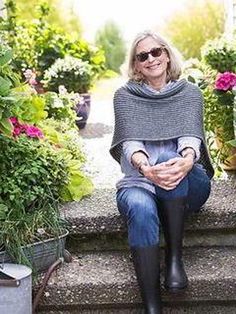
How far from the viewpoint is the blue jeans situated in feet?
8.36

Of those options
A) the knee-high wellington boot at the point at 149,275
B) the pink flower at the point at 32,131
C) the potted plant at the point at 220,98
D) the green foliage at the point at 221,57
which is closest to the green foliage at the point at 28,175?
the pink flower at the point at 32,131

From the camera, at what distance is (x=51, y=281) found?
272 cm

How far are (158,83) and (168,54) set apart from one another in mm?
137

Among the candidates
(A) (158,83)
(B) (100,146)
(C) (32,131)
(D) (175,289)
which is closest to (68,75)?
(B) (100,146)

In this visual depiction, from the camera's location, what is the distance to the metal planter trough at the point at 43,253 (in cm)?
268

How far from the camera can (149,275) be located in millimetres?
2535

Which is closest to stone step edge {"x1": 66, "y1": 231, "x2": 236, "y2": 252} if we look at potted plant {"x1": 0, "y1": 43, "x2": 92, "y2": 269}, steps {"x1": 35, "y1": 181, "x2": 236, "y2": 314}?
steps {"x1": 35, "y1": 181, "x2": 236, "y2": 314}

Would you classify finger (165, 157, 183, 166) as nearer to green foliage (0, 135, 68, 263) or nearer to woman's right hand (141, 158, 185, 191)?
woman's right hand (141, 158, 185, 191)

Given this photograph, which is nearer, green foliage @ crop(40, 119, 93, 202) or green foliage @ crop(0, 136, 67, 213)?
green foliage @ crop(0, 136, 67, 213)

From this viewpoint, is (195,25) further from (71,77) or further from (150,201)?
(150,201)

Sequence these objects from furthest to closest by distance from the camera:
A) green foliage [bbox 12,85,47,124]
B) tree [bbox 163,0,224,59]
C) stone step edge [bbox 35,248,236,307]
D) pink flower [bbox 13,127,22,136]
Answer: tree [bbox 163,0,224,59], green foliage [bbox 12,85,47,124], pink flower [bbox 13,127,22,136], stone step edge [bbox 35,248,236,307]

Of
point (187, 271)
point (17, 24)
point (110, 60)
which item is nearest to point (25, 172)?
point (187, 271)

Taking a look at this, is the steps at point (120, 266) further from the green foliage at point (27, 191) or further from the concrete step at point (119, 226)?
the green foliage at point (27, 191)

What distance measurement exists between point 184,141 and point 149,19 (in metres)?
9.88
